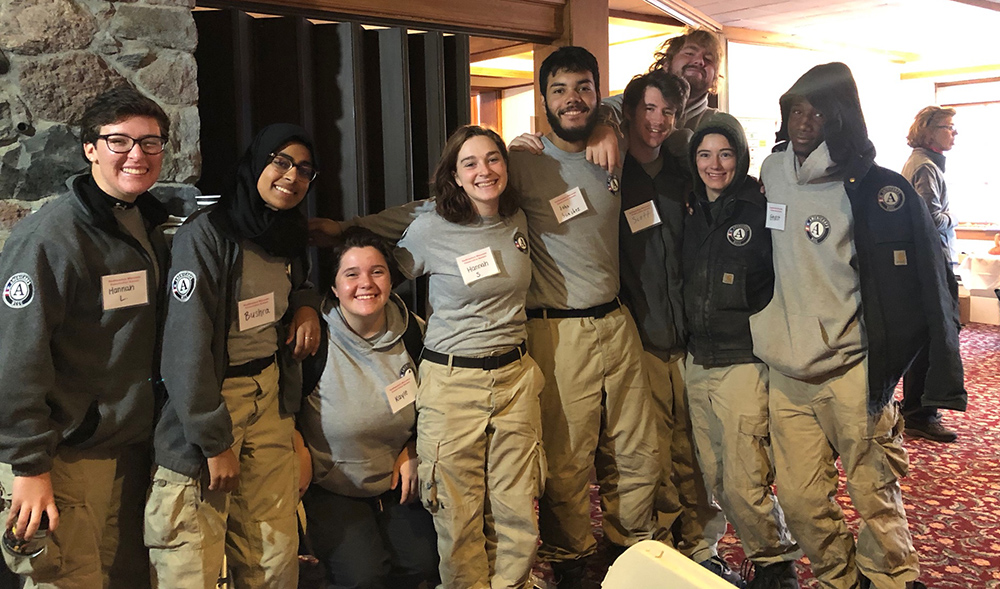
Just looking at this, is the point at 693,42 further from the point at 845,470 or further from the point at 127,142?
the point at 127,142

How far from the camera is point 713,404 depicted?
8.63 feet

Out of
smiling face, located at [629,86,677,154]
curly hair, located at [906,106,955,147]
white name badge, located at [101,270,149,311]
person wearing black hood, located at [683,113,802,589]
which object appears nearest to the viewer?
white name badge, located at [101,270,149,311]

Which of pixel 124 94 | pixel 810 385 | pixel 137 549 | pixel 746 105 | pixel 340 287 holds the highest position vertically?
pixel 746 105

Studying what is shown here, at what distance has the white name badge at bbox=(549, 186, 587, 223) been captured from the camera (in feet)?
8.34

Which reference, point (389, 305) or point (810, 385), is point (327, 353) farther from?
point (810, 385)

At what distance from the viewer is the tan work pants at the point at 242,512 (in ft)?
6.32

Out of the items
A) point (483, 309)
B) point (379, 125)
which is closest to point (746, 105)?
point (379, 125)

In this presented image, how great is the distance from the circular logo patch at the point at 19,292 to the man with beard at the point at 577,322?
151cm

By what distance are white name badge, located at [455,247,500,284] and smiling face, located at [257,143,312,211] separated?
57 centimetres

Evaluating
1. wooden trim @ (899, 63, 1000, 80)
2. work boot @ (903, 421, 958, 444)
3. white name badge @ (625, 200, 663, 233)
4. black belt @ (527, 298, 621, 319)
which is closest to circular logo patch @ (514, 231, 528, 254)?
black belt @ (527, 298, 621, 319)

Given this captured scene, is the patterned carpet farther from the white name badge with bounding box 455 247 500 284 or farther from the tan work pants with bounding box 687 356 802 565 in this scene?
the white name badge with bounding box 455 247 500 284

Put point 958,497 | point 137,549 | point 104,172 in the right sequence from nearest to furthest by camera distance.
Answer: point 104,172 < point 137,549 < point 958,497

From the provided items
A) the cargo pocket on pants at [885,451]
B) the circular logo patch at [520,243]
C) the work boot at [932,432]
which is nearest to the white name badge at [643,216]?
the circular logo patch at [520,243]

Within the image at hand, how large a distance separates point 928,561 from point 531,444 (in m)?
1.83
